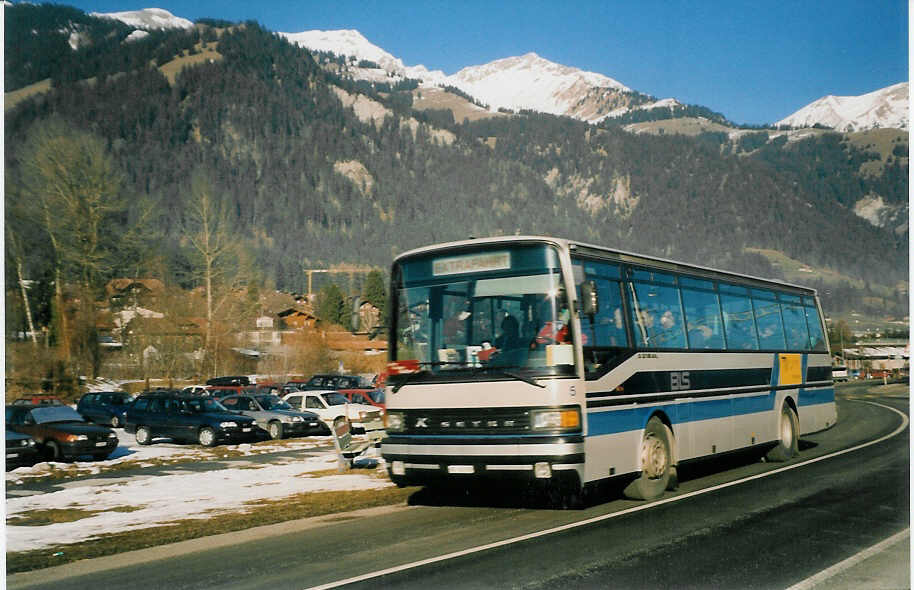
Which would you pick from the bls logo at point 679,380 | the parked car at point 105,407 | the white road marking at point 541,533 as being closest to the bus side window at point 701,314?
the bls logo at point 679,380

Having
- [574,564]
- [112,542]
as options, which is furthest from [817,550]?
[112,542]

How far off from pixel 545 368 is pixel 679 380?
3409 millimetres

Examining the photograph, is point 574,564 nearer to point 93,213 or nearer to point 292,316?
point 93,213

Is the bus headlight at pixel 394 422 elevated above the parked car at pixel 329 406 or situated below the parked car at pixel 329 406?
above

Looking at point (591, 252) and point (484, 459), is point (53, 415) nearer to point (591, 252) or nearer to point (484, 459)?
point (484, 459)

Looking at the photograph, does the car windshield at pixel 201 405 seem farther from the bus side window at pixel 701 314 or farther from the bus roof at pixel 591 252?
the bus side window at pixel 701 314

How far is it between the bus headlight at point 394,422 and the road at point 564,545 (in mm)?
→ 1126

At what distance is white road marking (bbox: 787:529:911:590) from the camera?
679cm

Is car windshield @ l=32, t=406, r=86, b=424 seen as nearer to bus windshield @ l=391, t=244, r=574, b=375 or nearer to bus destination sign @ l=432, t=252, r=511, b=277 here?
bus windshield @ l=391, t=244, r=574, b=375

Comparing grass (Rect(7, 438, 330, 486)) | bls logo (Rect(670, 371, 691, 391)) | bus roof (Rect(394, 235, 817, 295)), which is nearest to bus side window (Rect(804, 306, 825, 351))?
bus roof (Rect(394, 235, 817, 295))

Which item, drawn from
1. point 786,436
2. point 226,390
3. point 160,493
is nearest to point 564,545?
point 160,493

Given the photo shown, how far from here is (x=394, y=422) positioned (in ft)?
35.6

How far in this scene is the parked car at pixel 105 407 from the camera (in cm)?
3331

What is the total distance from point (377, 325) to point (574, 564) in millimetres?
4631
